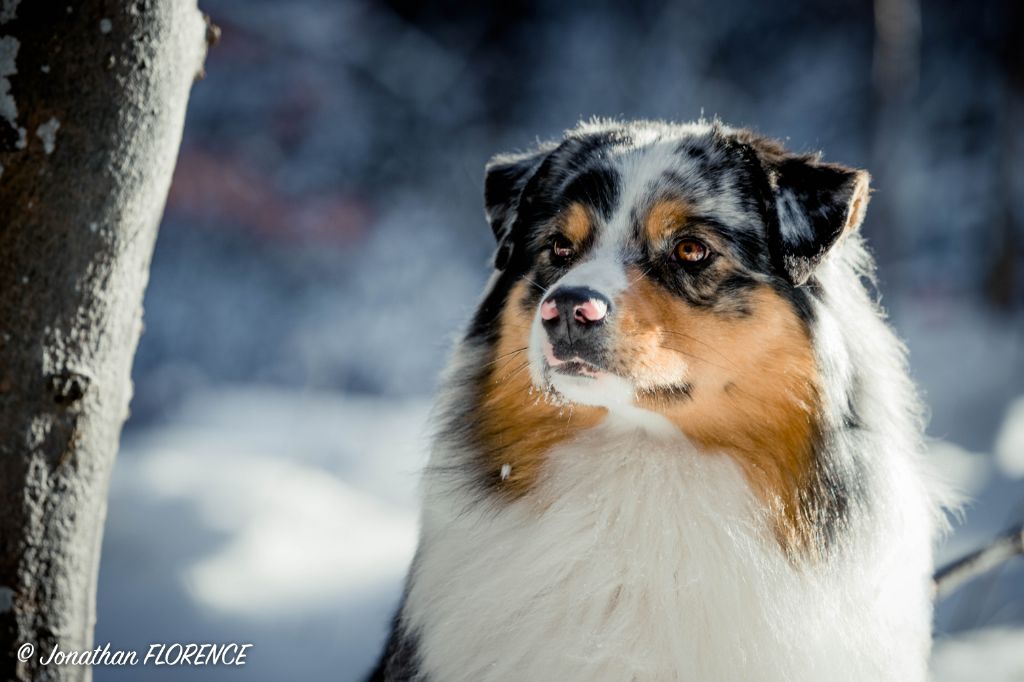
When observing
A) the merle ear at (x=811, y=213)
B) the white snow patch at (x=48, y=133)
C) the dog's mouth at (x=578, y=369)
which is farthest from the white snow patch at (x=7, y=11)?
the merle ear at (x=811, y=213)

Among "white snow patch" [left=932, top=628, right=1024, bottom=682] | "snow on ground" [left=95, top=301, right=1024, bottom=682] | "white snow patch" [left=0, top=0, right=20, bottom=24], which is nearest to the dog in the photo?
"snow on ground" [left=95, top=301, right=1024, bottom=682]

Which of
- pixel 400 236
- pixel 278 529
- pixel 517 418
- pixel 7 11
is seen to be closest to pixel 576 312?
pixel 517 418

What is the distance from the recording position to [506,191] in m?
3.06

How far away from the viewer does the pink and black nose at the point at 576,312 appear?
88.4 inches

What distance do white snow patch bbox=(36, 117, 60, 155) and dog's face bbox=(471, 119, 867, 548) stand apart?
46.5 inches

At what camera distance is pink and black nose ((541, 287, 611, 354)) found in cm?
224

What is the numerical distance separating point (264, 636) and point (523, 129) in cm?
741

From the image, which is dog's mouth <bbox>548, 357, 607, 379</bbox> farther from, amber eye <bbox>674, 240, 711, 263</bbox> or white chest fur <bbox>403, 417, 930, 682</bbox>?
amber eye <bbox>674, 240, 711, 263</bbox>

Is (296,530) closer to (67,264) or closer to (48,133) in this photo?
(67,264)

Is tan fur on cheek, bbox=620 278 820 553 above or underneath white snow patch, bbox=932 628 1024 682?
above

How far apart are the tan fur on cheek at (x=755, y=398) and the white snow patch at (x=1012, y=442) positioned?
582cm

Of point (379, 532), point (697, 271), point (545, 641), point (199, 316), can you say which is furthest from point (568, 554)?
point (199, 316)

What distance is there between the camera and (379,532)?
575 centimetres

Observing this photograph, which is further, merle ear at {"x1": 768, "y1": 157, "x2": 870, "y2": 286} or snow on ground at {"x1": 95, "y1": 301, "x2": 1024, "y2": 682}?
snow on ground at {"x1": 95, "y1": 301, "x2": 1024, "y2": 682}
